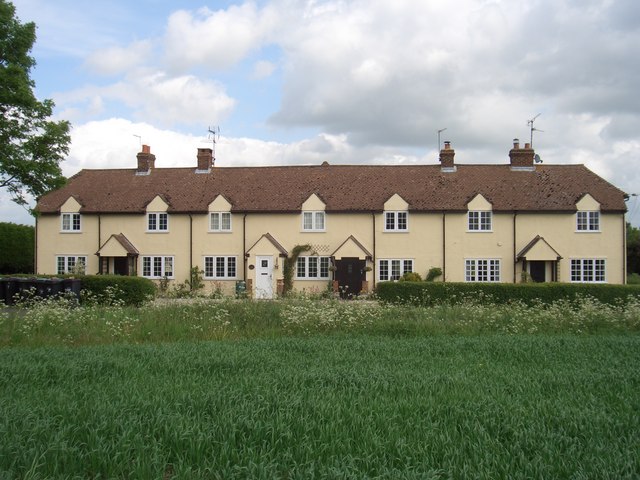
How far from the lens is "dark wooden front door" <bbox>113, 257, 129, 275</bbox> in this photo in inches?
1330

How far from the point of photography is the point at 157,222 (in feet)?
112

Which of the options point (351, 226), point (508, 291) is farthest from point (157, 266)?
point (508, 291)

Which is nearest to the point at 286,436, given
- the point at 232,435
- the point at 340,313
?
the point at 232,435

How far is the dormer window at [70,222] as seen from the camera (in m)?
34.7

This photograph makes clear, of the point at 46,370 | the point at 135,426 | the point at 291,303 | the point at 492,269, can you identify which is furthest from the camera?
the point at 492,269

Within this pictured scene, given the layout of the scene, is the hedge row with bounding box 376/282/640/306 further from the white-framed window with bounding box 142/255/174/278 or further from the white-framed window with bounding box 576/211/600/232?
the white-framed window with bounding box 142/255/174/278

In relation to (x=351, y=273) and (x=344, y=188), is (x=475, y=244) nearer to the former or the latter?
(x=351, y=273)

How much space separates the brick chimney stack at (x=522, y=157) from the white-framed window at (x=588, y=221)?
453 cm

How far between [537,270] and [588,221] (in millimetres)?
3988

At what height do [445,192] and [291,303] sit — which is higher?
[445,192]

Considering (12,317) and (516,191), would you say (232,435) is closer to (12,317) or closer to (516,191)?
(12,317)

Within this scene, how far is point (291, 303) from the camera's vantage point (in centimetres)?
1823

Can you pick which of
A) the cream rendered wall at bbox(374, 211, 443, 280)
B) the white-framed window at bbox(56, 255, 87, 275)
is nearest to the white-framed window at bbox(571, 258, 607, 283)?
the cream rendered wall at bbox(374, 211, 443, 280)

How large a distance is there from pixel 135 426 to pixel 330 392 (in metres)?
2.61
